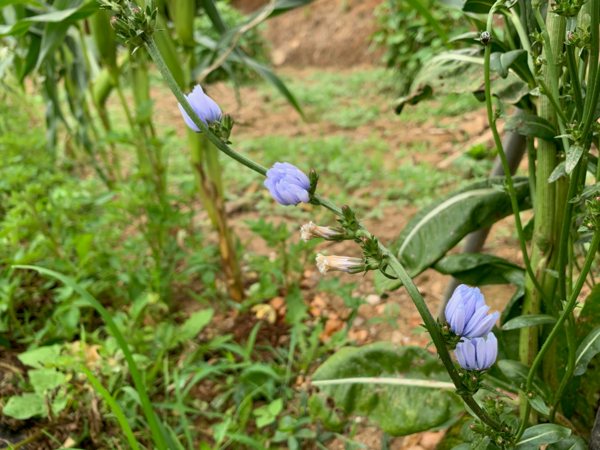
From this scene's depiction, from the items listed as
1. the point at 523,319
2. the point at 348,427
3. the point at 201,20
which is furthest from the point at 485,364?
the point at 201,20

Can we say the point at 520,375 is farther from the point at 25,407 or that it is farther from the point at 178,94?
the point at 25,407

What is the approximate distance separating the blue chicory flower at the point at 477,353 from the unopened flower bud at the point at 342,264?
0.47 ft

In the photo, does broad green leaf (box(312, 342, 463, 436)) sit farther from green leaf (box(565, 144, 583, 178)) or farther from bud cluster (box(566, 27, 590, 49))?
bud cluster (box(566, 27, 590, 49))

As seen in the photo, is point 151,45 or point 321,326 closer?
point 151,45

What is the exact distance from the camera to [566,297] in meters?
0.68

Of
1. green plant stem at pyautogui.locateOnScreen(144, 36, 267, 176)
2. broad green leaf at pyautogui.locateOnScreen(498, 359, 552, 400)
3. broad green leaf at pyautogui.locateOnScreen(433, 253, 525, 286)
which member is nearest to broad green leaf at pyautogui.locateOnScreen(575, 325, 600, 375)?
broad green leaf at pyautogui.locateOnScreen(498, 359, 552, 400)

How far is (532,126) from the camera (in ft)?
2.20

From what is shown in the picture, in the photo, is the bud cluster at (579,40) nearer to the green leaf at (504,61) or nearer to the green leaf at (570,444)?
the green leaf at (504,61)

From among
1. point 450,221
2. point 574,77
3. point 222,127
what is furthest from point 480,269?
point 222,127

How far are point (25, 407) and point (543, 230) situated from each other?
1.24m

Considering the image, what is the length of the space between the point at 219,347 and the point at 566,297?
3.23 ft

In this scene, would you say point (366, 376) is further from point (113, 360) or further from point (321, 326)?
point (113, 360)

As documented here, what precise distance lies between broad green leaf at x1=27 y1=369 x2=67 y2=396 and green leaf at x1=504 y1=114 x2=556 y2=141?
1.16m

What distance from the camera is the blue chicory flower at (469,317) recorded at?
0.43m
